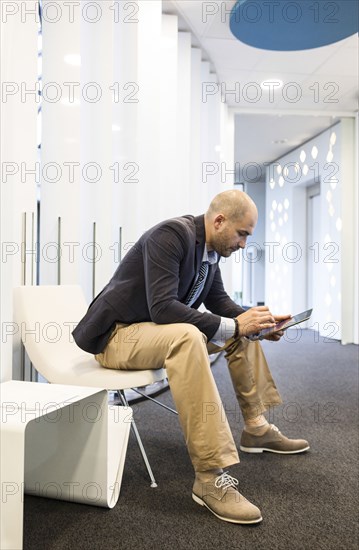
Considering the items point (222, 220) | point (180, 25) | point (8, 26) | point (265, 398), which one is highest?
point (180, 25)

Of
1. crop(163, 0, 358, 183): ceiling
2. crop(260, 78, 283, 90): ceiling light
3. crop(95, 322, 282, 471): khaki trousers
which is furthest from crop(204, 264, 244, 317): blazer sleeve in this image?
crop(260, 78, 283, 90): ceiling light

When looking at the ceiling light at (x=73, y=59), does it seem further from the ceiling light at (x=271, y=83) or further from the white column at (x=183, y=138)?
the ceiling light at (x=271, y=83)

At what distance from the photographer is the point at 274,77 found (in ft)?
17.1

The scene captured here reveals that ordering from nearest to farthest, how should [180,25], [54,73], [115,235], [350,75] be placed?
1. [54,73]
2. [115,235]
3. [180,25]
4. [350,75]

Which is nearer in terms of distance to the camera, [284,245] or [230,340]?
[230,340]

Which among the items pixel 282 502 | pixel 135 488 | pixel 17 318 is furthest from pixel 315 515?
pixel 17 318

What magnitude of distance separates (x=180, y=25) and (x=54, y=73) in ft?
6.30

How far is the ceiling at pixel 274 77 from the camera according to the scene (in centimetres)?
404

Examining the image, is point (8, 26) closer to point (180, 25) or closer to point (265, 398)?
point (265, 398)

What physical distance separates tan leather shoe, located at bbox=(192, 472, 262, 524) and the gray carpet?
0.08 feet

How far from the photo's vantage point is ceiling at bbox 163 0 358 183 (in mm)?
4039

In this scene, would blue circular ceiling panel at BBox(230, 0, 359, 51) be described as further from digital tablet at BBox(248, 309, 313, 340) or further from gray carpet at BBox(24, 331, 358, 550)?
gray carpet at BBox(24, 331, 358, 550)

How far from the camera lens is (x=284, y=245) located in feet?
28.0

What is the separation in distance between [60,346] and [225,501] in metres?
0.88
